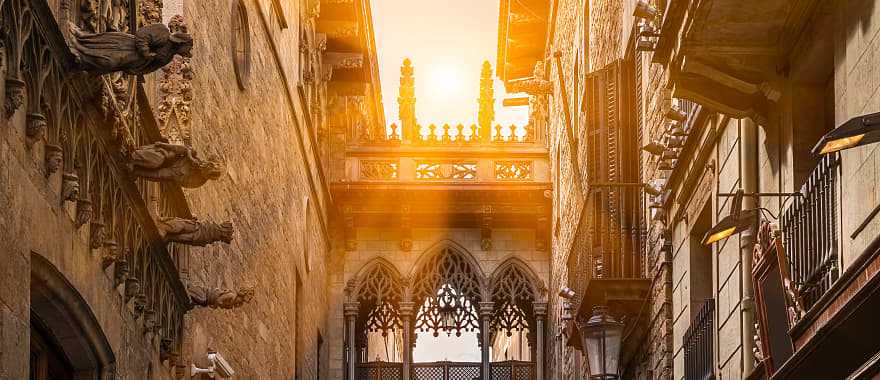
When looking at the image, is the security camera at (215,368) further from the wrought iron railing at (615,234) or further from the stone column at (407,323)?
the stone column at (407,323)

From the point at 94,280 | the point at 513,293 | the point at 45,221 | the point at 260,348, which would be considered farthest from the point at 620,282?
the point at 513,293

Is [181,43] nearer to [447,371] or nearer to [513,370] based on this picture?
[447,371]

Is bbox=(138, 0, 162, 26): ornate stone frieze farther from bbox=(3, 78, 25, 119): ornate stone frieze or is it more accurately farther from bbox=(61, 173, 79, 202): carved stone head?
bbox=(3, 78, 25, 119): ornate stone frieze

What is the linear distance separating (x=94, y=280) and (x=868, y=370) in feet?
18.0

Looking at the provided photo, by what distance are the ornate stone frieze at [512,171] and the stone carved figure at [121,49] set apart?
2388cm

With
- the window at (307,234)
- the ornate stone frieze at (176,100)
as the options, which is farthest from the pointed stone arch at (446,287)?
the ornate stone frieze at (176,100)

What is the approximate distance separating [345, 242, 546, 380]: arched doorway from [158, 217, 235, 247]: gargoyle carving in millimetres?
19495

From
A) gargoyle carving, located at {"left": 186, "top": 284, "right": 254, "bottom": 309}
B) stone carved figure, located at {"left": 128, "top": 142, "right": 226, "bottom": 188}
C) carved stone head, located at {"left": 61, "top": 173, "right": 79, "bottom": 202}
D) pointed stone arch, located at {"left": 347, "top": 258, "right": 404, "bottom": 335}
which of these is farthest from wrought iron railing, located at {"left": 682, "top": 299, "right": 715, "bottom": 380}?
pointed stone arch, located at {"left": 347, "top": 258, "right": 404, "bottom": 335}

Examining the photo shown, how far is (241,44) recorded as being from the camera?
901 inches

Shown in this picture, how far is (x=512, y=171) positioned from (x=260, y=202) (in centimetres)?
1184

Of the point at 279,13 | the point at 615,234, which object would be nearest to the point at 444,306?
the point at 279,13

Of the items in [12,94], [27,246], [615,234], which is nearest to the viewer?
[12,94]

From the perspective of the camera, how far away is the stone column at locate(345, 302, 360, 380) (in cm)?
3447

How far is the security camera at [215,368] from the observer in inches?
698
